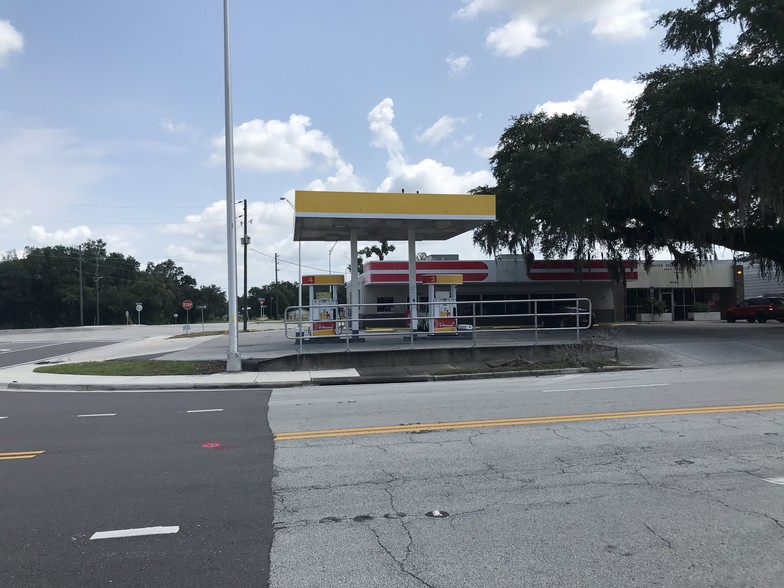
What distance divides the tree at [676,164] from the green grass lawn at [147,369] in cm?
1510

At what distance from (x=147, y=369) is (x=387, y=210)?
9.23m

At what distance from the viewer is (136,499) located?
5.30 m

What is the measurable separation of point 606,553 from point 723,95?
20.2 metres

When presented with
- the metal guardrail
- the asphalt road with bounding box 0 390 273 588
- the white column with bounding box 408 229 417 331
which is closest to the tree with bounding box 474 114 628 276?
the metal guardrail

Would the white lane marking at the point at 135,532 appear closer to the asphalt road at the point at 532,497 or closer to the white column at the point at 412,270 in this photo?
the asphalt road at the point at 532,497

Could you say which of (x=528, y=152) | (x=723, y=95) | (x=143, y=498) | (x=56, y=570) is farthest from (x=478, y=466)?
(x=528, y=152)

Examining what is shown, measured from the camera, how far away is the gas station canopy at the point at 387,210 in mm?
19781

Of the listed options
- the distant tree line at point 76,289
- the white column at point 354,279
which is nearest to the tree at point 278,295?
the distant tree line at point 76,289

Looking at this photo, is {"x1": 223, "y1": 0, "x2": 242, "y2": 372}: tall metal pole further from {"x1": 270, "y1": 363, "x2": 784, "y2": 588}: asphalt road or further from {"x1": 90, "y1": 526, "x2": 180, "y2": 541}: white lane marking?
{"x1": 90, "y1": 526, "x2": 180, "y2": 541}: white lane marking

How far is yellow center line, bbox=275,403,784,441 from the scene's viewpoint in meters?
7.99

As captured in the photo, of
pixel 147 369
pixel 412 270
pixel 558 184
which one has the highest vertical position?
pixel 558 184

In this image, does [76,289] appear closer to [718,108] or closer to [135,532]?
[718,108]

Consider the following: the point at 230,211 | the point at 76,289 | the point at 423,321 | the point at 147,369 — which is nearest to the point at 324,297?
the point at 423,321

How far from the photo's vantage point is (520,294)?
39750mm
